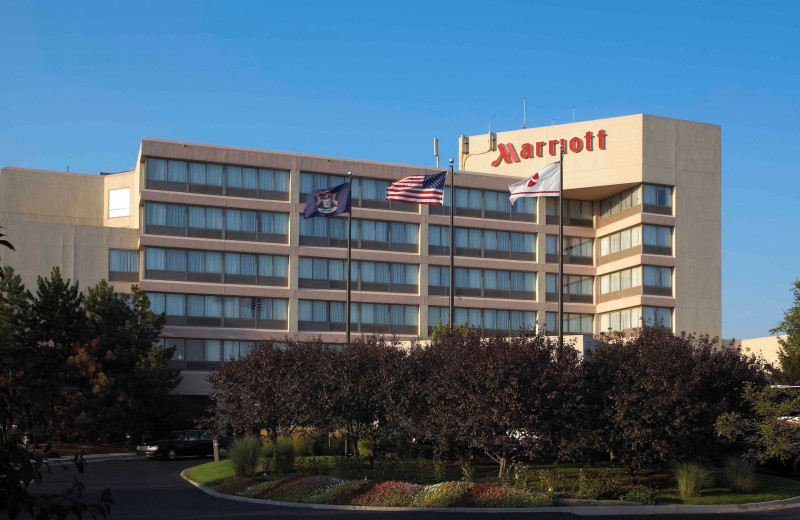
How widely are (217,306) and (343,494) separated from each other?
122 ft

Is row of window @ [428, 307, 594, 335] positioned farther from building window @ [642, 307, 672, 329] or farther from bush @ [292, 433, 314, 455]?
bush @ [292, 433, 314, 455]

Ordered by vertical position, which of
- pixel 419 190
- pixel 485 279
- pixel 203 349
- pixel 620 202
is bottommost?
pixel 203 349

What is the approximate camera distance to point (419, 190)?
42688 millimetres

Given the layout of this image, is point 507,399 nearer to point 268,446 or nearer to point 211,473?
point 268,446

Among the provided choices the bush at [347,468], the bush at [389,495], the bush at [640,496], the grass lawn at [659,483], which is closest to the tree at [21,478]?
the bush at [389,495]

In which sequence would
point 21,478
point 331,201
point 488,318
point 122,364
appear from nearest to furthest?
1. point 21,478
2. point 331,201
3. point 122,364
4. point 488,318

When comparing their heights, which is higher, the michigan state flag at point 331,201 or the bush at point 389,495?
the michigan state flag at point 331,201

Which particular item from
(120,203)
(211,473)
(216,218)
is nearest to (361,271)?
(216,218)

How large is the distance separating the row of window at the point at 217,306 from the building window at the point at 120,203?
924cm

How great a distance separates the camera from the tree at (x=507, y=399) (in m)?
29.6

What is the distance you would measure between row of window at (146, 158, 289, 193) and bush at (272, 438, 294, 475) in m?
32.3

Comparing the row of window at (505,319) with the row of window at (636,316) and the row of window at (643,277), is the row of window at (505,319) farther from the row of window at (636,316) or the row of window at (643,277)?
the row of window at (643,277)

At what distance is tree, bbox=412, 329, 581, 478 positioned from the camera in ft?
97.0

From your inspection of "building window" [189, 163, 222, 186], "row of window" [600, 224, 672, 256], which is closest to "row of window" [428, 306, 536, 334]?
"row of window" [600, 224, 672, 256]
